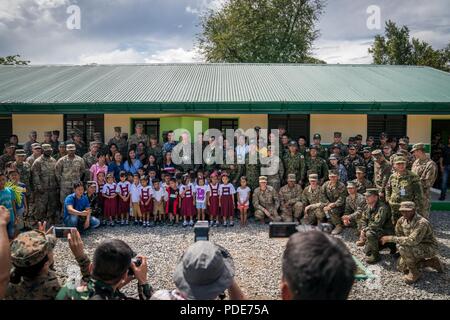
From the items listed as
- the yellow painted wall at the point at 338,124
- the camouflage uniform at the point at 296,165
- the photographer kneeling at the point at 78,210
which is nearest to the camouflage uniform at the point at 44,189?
the photographer kneeling at the point at 78,210

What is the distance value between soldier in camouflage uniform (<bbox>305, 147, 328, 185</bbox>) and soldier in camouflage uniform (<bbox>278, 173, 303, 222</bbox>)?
676mm

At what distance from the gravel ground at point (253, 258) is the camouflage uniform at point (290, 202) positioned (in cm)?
70

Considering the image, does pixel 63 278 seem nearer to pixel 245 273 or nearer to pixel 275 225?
pixel 245 273

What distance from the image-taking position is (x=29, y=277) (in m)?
2.20

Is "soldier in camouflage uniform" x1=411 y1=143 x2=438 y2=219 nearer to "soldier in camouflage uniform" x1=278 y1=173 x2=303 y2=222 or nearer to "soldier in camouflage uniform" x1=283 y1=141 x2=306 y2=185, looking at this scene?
"soldier in camouflage uniform" x1=283 y1=141 x2=306 y2=185

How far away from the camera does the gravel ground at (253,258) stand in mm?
4648

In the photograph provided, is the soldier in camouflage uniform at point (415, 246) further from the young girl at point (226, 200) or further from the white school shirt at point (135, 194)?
the white school shirt at point (135, 194)

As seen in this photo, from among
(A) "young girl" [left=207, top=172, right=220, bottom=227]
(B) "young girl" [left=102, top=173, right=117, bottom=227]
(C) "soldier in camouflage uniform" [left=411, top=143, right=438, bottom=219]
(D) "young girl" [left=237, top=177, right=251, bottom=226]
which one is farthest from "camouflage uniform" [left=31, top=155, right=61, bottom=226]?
(C) "soldier in camouflage uniform" [left=411, top=143, right=438, bottom=219]

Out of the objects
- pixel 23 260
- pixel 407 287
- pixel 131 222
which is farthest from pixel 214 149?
pixel 23 260

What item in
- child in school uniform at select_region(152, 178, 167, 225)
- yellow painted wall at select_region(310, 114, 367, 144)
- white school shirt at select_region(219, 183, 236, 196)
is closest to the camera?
child in school uniform at select_region(152, 178, 167, 225)

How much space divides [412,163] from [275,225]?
6791 millimetres

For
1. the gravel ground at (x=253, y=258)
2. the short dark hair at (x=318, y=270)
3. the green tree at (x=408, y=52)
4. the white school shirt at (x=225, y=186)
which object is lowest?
the gravel ground at (x=253, y=258)

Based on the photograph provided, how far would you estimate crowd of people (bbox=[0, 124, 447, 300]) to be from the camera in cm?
677

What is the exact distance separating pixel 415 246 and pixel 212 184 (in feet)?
14.8
